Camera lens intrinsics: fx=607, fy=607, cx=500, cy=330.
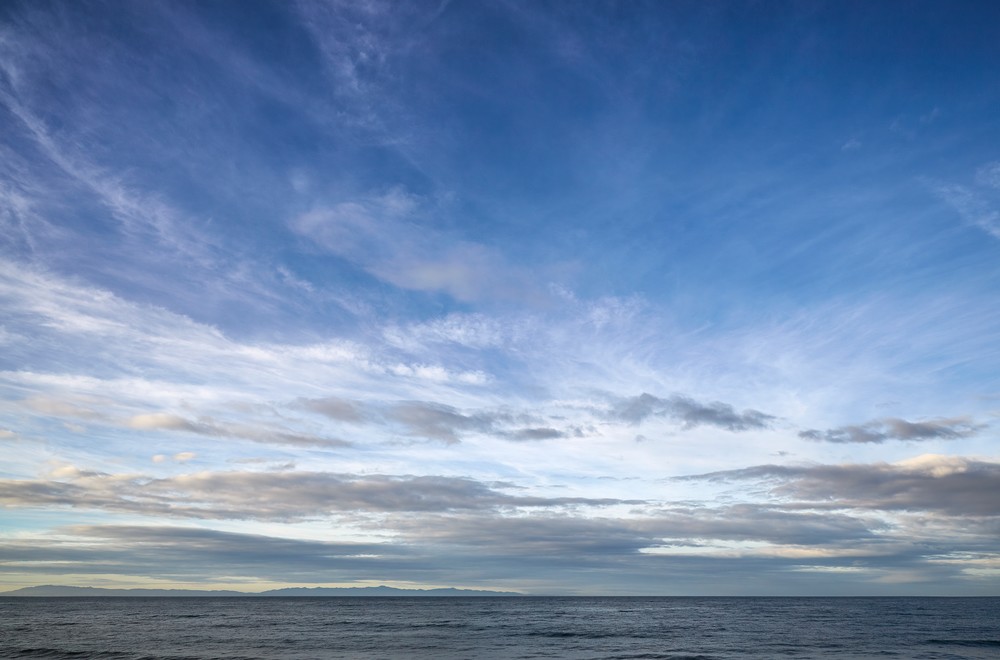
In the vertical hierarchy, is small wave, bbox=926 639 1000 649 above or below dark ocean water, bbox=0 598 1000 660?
above

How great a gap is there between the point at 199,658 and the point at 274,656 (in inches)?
218

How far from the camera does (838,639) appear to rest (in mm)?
A: 63750

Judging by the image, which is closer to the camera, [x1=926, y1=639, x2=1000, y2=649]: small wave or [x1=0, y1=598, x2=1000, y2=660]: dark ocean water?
[x1=0, y1=598, x2=1000, y2=660]: dark ocean water

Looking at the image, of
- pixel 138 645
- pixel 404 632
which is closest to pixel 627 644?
pixel 404 632

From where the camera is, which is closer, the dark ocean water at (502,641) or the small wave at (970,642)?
the dark ocean water at (502,641)

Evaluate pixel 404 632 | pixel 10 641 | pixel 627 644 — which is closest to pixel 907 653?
pixel 627 644

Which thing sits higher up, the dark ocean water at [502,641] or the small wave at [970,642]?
the small wave at [970,642]

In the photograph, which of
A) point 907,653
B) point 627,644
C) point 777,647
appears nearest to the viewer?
point 907,653

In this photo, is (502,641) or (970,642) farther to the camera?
(502,641)

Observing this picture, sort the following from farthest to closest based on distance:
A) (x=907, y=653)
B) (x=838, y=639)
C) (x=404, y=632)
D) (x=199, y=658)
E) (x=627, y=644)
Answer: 1. (x=404, y=632)
2. (x=838, y=639)
3. (x=627, y=644)
4. (x=907, y=653)
5. (x=199, y=658)

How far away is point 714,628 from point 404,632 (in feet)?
133

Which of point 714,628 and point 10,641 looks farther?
point 714,628

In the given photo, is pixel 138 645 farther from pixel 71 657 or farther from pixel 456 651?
pixel 456 651

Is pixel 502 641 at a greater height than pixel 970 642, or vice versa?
pixel 970 642
